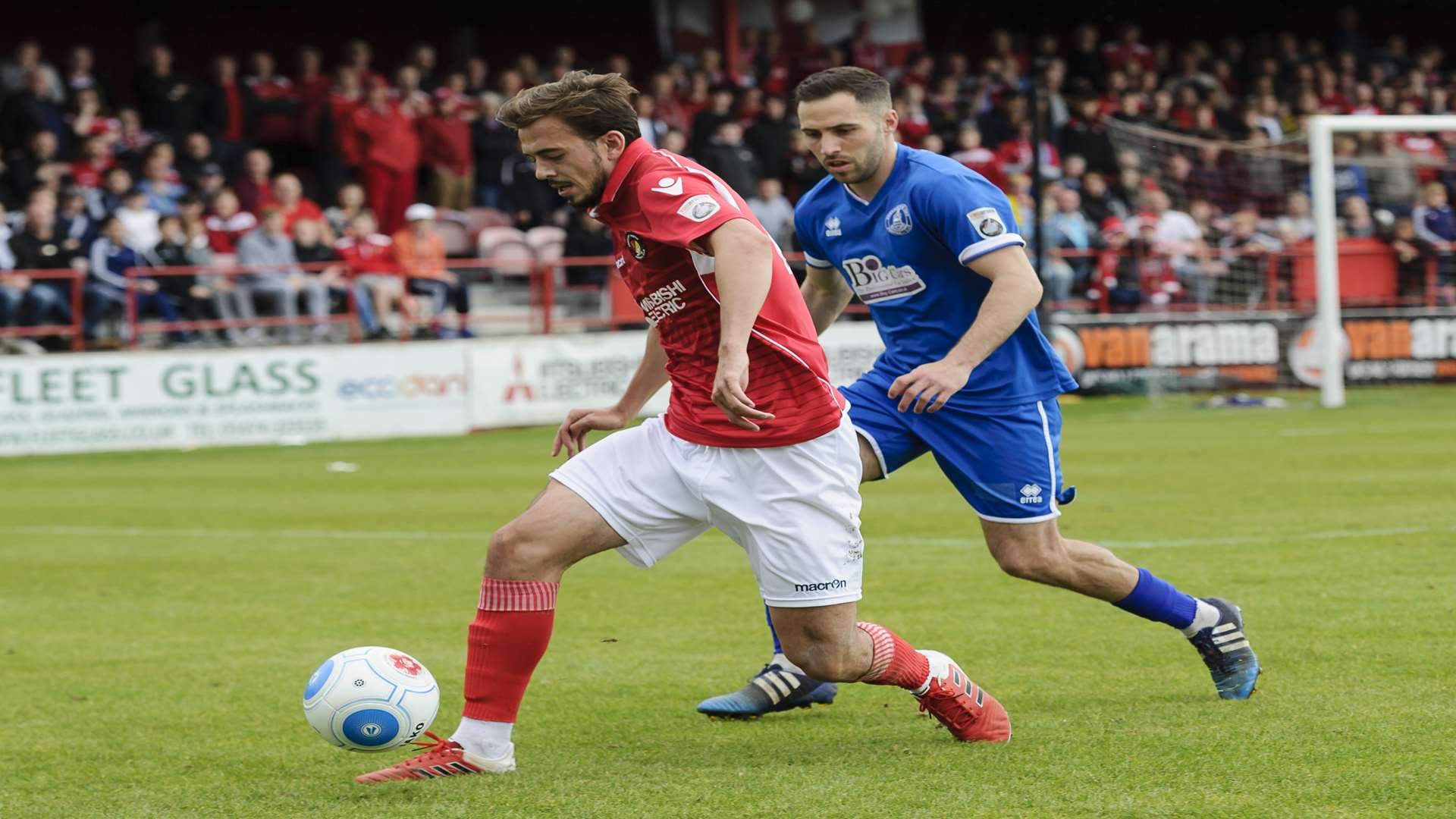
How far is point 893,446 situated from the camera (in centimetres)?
578

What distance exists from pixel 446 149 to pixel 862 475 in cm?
1726

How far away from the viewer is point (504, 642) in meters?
4.73

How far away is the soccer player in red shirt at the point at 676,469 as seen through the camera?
182 inches

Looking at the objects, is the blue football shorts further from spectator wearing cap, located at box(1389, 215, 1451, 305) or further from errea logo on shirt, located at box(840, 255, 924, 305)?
spectator wearing cap, located at box(1389, 215, 1451, 305)

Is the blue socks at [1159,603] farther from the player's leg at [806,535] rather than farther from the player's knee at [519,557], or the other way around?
the player's knee at [519,557]

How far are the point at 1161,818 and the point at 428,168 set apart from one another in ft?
66.3

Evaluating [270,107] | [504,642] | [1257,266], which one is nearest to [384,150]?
[270,107]

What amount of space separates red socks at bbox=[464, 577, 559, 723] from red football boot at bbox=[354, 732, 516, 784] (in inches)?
4.1

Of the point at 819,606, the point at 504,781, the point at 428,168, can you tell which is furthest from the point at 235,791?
the point at 428,168

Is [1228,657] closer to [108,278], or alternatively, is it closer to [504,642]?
[504,642]

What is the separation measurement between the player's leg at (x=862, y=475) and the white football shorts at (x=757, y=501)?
74 centimetres

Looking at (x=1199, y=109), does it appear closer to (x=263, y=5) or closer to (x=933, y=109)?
(x=933, y=109)

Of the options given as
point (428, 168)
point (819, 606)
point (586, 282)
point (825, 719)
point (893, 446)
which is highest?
point (428, 168)

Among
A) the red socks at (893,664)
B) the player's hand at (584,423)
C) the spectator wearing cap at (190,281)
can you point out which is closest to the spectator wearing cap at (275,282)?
the spectator wearing cap at (190,281)
